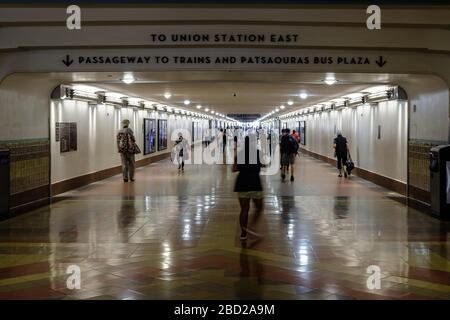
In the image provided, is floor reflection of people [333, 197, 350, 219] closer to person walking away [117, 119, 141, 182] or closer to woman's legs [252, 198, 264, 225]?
woman's legs [252, 198, 264, 225]

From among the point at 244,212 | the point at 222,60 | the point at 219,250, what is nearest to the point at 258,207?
the point at 244,212

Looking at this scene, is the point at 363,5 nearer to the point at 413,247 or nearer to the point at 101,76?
the point at 413,247

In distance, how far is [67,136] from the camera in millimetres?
15086

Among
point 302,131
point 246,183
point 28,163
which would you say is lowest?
point 246,183

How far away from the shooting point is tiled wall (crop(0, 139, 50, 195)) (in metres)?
11.3

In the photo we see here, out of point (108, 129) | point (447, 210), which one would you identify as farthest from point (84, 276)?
point (108, 129)

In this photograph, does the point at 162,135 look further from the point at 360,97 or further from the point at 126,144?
the point at 360,97

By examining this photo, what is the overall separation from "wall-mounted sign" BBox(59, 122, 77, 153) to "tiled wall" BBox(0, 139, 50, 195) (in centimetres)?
131

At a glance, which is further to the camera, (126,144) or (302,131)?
(302,131)

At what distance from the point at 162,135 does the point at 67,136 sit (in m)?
16.4

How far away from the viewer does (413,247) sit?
8.17 m

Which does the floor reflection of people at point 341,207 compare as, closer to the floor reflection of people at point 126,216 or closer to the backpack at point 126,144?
the floor reflection of people at point 126,216

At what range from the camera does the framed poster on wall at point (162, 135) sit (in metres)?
30.4

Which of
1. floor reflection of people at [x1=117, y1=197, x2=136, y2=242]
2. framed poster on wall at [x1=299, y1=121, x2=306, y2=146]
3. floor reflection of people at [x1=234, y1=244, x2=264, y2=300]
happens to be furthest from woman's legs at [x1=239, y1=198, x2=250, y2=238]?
framed poster on wall at [x1=299, y1=121, x2=306, y2=146]
